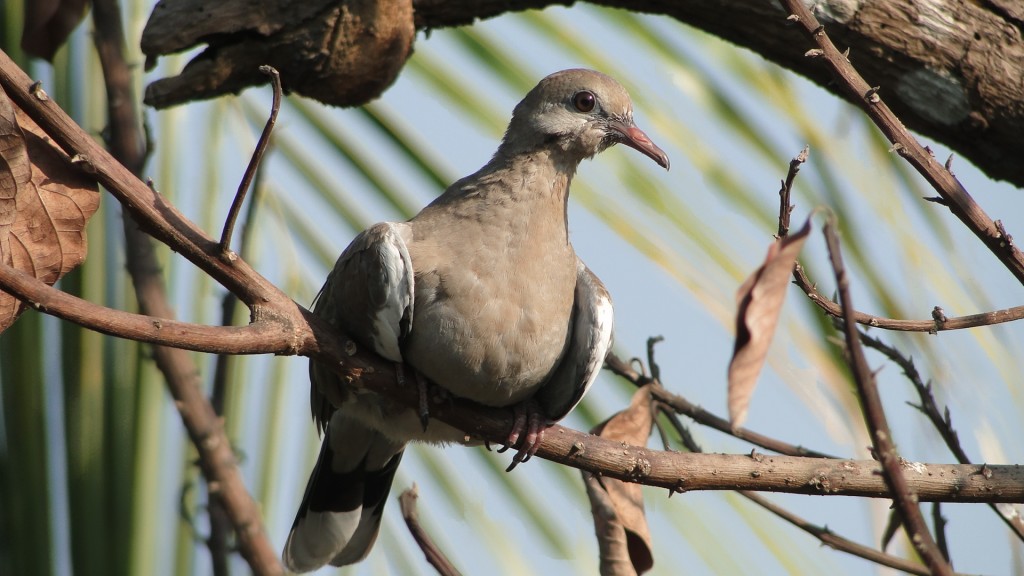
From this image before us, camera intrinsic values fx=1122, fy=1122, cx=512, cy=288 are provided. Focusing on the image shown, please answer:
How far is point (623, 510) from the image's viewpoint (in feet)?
10.5

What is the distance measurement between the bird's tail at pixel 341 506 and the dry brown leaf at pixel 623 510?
115 cm

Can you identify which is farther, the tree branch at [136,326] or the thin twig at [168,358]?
the thin twig at [168,358]

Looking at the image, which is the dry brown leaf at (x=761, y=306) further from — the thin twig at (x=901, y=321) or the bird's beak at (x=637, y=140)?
the bird's beak at (x=637, y=140)

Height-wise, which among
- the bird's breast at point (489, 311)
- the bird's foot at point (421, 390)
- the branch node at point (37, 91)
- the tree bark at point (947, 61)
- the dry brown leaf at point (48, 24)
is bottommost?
the bird's foot at point (421, 390)

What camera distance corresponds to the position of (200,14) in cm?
378

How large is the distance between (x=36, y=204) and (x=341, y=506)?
2.23m

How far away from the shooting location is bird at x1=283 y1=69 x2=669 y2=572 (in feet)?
10.9

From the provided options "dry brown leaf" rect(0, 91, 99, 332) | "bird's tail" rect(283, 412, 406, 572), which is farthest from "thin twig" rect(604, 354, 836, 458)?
"dry brown leaf" rect(0, 91, 99, 332)

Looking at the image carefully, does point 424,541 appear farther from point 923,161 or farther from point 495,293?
point 923,161

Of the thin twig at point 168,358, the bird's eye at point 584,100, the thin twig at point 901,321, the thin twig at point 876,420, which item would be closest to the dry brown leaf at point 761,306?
the thin twig at point 876,420

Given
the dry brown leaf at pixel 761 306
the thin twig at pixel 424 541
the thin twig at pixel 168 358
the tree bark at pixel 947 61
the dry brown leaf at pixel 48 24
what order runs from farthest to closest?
the tree bark at pixel 947 61 → the dry brown leaf at pixel 48 24 → the thin twig at pixel 168 358 → the thin twig at pixel 424 541 → the dry brown leaf at pixel 761 306

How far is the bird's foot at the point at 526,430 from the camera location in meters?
3.34

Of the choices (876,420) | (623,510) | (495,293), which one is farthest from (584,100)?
(876,420)

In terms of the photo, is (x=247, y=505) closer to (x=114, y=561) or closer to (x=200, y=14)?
(x=114, y=561)
